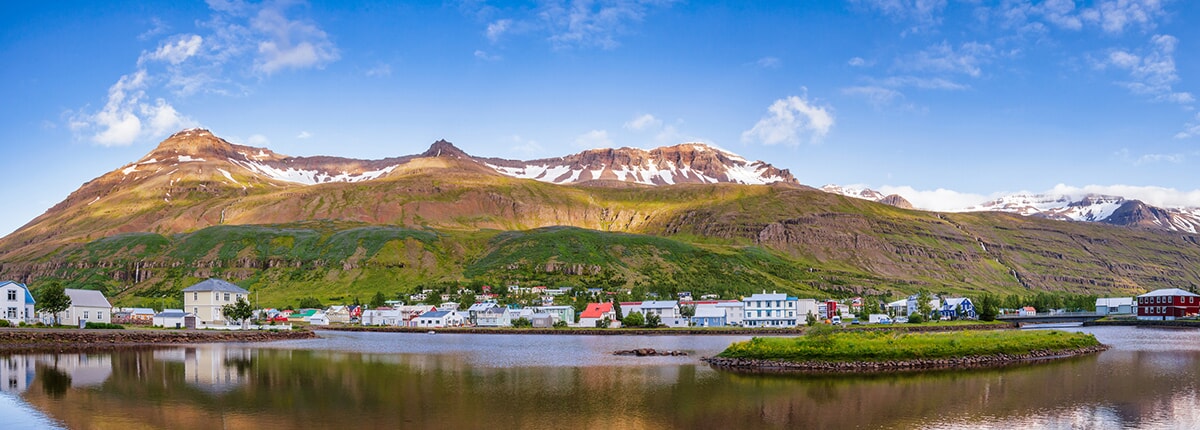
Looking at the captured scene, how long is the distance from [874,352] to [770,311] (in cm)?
6386

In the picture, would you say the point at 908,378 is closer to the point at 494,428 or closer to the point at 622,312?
the point at 494,428

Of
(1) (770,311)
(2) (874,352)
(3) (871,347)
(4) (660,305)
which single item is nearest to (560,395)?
(2) (874,352)

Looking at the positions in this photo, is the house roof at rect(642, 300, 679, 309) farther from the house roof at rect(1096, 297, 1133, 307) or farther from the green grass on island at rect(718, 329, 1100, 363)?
the house roof at rect(1096, 297, 1133, 307)

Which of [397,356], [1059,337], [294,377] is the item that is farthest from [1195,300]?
[294,377]

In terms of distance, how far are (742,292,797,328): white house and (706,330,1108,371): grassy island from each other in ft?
177

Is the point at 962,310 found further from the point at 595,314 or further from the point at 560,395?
the point at 560,395

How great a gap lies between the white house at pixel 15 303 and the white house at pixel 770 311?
286ft

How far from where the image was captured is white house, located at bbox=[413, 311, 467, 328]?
136m

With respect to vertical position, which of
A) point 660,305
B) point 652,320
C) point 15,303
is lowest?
point 652,320

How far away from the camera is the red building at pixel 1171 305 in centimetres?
13150

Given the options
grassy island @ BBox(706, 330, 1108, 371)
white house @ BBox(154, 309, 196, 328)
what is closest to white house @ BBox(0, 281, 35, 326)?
white house @ BBox(154, 309, 196, 328)

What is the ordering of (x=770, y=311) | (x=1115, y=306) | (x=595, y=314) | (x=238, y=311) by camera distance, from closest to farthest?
(x=238, y=311)
(x=770, y=311)
(x=595, y=314)
(x=1115, y=306)

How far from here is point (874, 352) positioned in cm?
5656

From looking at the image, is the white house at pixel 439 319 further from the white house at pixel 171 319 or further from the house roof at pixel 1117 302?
the house roof at pixel 1117 302
